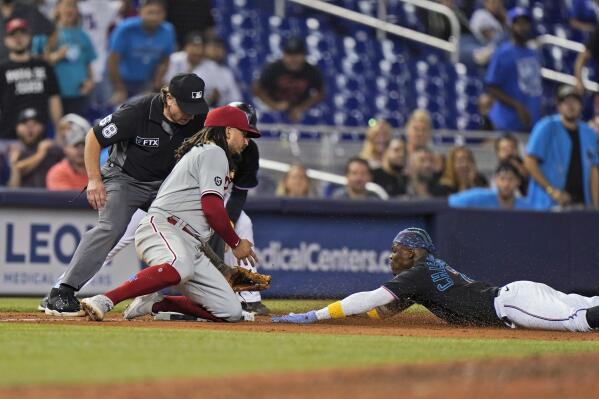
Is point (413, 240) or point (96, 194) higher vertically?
point (96, 194)

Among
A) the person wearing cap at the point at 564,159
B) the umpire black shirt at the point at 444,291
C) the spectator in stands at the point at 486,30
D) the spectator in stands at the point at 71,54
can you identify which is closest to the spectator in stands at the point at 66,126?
the spectator in stands at the point at 71,54

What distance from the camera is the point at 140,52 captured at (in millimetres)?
15398

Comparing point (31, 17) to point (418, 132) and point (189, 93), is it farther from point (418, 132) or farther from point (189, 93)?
point (189, 93)

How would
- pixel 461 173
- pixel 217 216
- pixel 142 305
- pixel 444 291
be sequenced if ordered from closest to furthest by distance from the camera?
pixel 217 216
pixel 444 291
pixel 142 305
pixel 461 173

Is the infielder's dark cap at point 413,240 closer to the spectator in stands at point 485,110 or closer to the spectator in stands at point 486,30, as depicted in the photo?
the spectator in stands at point 485,110

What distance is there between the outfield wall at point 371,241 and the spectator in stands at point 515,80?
12.8 ft

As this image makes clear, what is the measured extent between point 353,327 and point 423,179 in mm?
5753

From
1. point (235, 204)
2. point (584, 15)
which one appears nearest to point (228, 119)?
point (235, 204)

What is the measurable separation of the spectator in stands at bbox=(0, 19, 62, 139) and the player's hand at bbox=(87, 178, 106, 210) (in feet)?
18.1

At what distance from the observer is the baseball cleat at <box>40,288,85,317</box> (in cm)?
880

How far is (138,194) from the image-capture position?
921 centimetres

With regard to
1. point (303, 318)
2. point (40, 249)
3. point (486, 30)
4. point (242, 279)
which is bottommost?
point (303, 318)

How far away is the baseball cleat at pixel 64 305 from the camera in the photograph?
880cm

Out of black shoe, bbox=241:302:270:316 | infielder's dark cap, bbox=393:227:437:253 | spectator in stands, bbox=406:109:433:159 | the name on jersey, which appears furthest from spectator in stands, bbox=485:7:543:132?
the name on jersey
